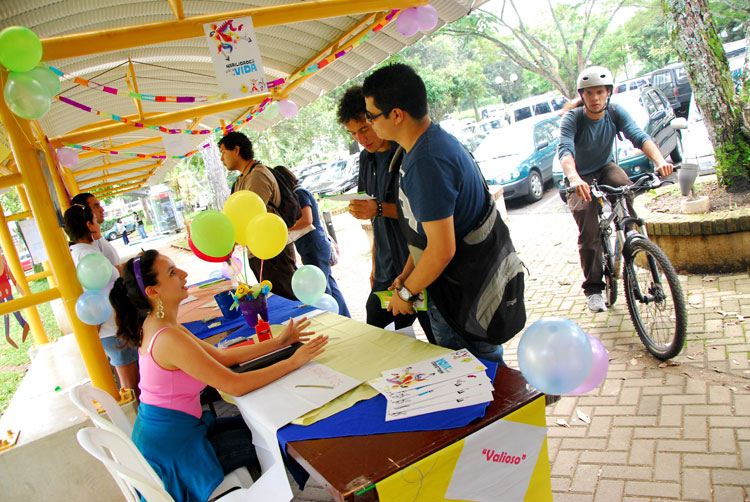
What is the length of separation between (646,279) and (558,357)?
2.53 meters

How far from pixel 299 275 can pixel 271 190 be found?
4.89 ft

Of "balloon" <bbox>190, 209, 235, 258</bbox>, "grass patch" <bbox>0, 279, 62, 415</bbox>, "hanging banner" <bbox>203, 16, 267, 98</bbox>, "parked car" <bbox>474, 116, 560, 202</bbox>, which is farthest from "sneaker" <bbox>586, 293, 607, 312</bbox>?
"grass patch" <bbox>0, 279, 62, 415</bbox>

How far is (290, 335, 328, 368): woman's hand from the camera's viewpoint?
6.73 ft

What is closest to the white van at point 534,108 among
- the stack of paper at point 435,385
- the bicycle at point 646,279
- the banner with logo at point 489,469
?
the bicycle at point 646,279

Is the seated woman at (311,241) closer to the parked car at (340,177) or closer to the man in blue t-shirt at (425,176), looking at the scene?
the man in blue t-shirt at (425,176)

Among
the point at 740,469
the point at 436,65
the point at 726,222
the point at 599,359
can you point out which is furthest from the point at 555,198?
the point at 436,65

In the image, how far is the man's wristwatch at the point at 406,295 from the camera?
2.18m

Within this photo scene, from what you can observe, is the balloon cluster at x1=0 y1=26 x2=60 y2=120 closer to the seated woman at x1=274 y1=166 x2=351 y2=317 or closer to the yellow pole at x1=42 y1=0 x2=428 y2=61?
the yellow pole at x1=42 y1=0 x2=428 y2=61

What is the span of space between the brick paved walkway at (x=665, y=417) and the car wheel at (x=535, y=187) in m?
5.68

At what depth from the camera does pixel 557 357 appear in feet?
4.62

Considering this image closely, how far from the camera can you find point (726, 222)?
13.7ft

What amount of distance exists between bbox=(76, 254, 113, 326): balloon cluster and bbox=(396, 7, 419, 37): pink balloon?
2.74 metres

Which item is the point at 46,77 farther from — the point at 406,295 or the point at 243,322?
the point at 406,295

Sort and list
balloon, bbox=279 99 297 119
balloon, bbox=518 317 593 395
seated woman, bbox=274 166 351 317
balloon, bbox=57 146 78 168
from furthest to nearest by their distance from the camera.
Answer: balloon, bbox=279 99 297 119, balloon, bbox=57 146 78 168, seated woman, bbox=274 166 351 317, balloon, bbox=518 317 593 395
